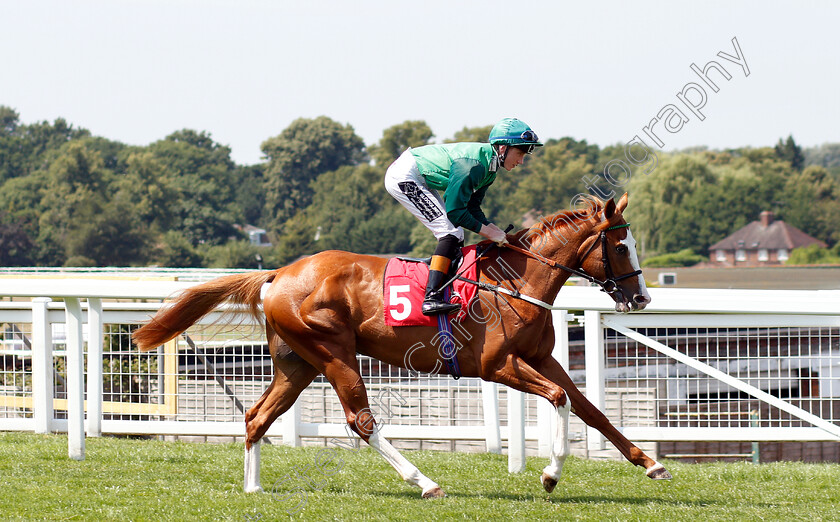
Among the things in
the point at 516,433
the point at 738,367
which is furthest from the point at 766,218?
the point at 516,433

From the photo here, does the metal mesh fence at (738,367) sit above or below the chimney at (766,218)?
below

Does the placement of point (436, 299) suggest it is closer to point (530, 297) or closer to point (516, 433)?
point (530, 297)

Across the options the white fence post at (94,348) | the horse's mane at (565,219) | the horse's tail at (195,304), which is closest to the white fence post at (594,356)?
the horse's mane at (565,219)

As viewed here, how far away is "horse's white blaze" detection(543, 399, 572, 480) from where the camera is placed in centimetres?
479

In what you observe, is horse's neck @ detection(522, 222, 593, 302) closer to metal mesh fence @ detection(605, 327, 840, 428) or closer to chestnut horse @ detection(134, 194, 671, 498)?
chestnut horse @ detection(134, 194, 671, 498)

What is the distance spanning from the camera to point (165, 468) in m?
5.59

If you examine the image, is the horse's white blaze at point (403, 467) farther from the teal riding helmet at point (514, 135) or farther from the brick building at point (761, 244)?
the brick building at point (761, 244)

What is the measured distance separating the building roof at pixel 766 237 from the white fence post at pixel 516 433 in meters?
80.0

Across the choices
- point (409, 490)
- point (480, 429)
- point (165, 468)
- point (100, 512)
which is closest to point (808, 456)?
point (480, 429)

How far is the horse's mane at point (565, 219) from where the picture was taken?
5.18m

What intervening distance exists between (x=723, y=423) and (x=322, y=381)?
2696mm

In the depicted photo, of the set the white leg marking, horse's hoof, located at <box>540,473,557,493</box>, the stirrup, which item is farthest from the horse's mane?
the white leg marking

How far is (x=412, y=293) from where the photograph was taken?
5.06 meters

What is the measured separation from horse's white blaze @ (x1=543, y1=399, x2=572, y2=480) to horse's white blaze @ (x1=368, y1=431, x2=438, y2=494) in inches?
24.0
